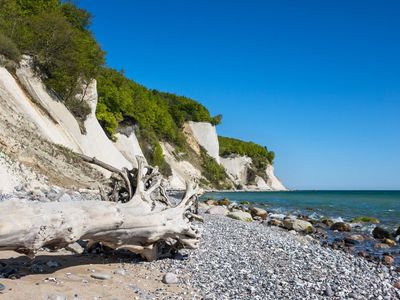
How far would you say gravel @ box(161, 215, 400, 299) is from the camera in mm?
6492

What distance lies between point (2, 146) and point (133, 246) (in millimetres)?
12197

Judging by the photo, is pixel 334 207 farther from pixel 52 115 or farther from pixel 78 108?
pixel 52 115

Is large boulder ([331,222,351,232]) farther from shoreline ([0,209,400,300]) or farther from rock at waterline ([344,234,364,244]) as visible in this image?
shoreline ([0,209,400,300])

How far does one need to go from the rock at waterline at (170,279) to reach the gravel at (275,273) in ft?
0.59

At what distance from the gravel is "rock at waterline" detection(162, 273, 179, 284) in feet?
0.59

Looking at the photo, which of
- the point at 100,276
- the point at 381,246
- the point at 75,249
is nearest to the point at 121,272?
the point at 100,276

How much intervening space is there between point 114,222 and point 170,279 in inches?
52.0

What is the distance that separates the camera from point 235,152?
325ft

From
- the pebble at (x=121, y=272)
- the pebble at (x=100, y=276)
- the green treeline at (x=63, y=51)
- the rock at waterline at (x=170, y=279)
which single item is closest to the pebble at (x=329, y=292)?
the rock at waterline at (x=170, y=279)

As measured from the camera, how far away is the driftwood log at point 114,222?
503cm

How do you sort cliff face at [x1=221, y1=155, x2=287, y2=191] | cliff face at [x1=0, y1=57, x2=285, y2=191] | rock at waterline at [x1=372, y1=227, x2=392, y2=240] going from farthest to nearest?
cliff face at [x1=221, y1=155, x2=287, y2=191] < cliff face at [x1=0, y1=57, x2=285, y2=191] < rock at waterline at [x1=372, y1=227, x2=392, y2=240]

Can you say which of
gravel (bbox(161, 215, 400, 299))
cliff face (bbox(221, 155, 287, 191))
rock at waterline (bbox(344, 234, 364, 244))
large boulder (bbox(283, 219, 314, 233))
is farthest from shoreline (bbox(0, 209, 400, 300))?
cliff face (bbox(221, 155, 287, 191))

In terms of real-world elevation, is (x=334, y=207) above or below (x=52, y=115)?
below

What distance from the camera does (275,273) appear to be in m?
7.52
